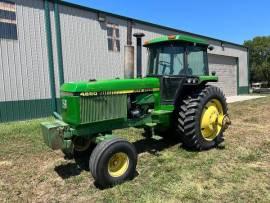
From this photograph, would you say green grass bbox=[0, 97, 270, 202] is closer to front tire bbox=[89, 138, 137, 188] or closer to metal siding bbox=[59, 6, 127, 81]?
front tire bbox=[89, 138, 137, 188]

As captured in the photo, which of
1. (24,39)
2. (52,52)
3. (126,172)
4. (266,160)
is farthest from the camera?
(52,52)

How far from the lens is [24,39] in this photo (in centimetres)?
1032

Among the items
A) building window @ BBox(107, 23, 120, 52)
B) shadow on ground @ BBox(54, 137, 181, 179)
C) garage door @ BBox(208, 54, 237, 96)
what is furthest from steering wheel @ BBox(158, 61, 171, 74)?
garage door @ BBox(208, 54, 237, 96)

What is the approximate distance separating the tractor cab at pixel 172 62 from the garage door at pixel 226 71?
14.6 m

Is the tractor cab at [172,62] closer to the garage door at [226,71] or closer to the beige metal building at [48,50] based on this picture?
the beige metal building at [48,50]

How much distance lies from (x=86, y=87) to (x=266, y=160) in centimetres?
338

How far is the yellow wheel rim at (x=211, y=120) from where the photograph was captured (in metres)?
6.26

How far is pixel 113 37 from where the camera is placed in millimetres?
13164

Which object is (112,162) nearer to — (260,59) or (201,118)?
(201,118)

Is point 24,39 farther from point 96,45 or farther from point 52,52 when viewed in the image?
point 96,45

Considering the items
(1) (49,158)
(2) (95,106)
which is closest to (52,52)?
(1) (49,158)

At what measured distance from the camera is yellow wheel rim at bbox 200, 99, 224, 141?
20.5 ft

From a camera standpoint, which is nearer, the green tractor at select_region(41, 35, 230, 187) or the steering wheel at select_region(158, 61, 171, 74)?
the green tractor at select_region(41, 35, 230, 187)

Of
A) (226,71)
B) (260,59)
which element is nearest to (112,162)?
(226,71)
